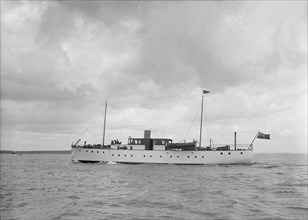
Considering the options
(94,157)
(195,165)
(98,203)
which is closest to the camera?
(98,203)

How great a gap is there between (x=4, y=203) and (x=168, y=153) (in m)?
39.7

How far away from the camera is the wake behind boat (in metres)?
57.8

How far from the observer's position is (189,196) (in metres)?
21.7

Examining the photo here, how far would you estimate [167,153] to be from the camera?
2281 inches

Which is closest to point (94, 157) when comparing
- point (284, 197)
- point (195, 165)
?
point (195, 165)

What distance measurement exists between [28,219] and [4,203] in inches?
242

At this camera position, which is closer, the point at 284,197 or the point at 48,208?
the point at 48,208

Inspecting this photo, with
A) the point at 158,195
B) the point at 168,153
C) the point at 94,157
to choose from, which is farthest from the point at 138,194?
the point at 94,157

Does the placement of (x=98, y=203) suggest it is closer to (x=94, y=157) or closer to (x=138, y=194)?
(x=138, y=194)

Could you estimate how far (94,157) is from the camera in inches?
2406

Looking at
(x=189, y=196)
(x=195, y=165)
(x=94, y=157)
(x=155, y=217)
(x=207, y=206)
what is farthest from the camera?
(x=94, y=157)

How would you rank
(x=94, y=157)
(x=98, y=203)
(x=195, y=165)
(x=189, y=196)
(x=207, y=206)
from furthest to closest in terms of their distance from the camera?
(x=94, y=157)
(x=195, y=165)
(x=189, y=196)
(x=98, y=203)
(x=207, y=206)

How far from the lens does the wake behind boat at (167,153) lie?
57812mm

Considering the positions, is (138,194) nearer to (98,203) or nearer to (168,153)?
(98,203)
